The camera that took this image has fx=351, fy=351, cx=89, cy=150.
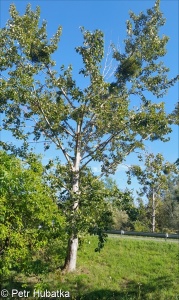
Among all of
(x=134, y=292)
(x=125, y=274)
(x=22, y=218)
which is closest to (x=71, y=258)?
(x=125, y=274)

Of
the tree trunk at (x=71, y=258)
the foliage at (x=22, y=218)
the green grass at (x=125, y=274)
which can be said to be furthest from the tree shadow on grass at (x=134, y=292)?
the foliage at (x=22, y=218)

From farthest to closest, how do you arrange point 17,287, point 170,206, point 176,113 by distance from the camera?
point 170,206 < point 176,113 < point 17,287

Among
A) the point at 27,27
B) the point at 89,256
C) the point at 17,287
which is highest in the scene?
the point at 27,27

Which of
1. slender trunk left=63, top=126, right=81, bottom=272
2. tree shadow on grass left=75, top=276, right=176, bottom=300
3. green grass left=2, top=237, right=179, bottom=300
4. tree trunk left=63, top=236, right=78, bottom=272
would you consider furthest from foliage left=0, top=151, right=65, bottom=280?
tree trunk left=63, top=236, right=78, bottom=272

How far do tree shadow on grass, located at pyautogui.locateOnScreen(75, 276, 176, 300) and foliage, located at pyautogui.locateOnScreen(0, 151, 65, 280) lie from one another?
20.1 ft

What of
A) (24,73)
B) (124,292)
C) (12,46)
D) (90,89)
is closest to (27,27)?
(12,46)

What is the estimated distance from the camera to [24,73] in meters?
19.8

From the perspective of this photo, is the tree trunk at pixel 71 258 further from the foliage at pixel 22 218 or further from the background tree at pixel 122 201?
the foliage at pixel 22 218

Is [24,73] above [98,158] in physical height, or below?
above

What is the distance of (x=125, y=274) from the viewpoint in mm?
20469

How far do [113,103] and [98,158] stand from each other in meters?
3.64

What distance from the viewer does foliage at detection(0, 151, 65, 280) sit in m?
10.7

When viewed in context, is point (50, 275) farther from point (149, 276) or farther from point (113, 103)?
point (113, 103)

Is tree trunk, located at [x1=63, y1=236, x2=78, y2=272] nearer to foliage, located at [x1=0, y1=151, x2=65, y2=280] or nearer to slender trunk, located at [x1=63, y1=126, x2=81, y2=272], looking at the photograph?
slender trunk, located at [x1=63, y1=126, x2=81, y2=272]
